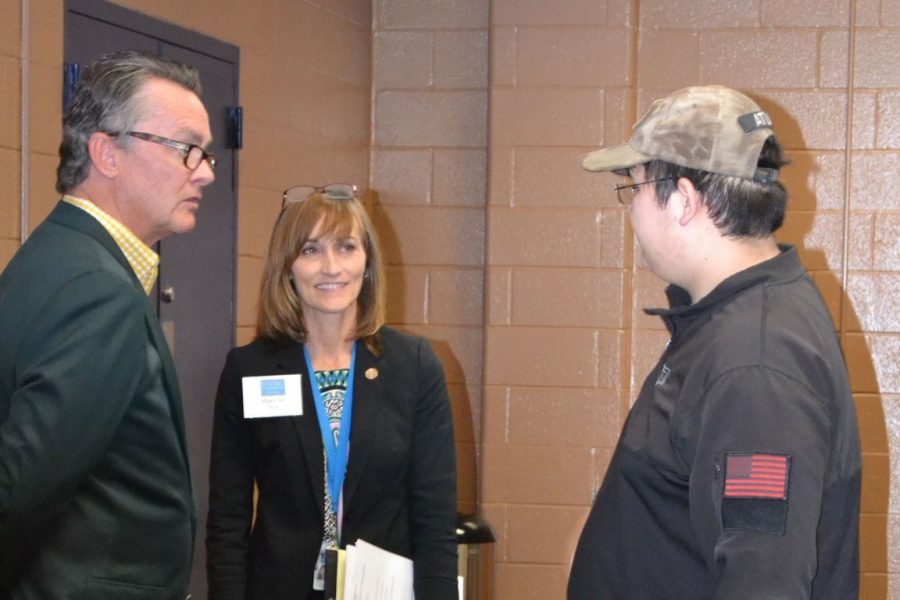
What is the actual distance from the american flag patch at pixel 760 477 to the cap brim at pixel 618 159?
52 cm

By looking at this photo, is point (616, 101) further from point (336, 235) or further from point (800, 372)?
point (800, 372)

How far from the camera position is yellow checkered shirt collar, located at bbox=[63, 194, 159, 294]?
1.87 m

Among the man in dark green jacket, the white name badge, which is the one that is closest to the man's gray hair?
the man in dark green jacket

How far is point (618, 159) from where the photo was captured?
179 centimetres

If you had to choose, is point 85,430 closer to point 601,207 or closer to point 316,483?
point 316,483

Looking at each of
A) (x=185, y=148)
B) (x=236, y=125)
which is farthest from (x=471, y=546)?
(x=185, y=148)

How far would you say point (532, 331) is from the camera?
4172 mm

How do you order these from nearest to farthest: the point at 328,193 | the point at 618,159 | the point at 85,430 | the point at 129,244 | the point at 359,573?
the point at 85,430
the point at 618,159
the point at 129,244
the point at 359,573
the point at 328,193

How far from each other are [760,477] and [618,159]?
1.93ft

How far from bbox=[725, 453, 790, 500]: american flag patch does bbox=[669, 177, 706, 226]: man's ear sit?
16.0 inches

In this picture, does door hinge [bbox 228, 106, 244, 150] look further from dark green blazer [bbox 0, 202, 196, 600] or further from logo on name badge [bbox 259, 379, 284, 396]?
dark green blazer [bbox 0, 202, 196, 600]

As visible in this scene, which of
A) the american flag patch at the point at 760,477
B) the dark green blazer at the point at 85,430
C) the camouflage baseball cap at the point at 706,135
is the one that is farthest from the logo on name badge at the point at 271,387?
the american flag patch at the point at 760,477

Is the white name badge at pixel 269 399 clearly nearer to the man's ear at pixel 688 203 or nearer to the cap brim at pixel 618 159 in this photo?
the cap brim at pixel 618 159

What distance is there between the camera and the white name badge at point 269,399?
8.01ft
